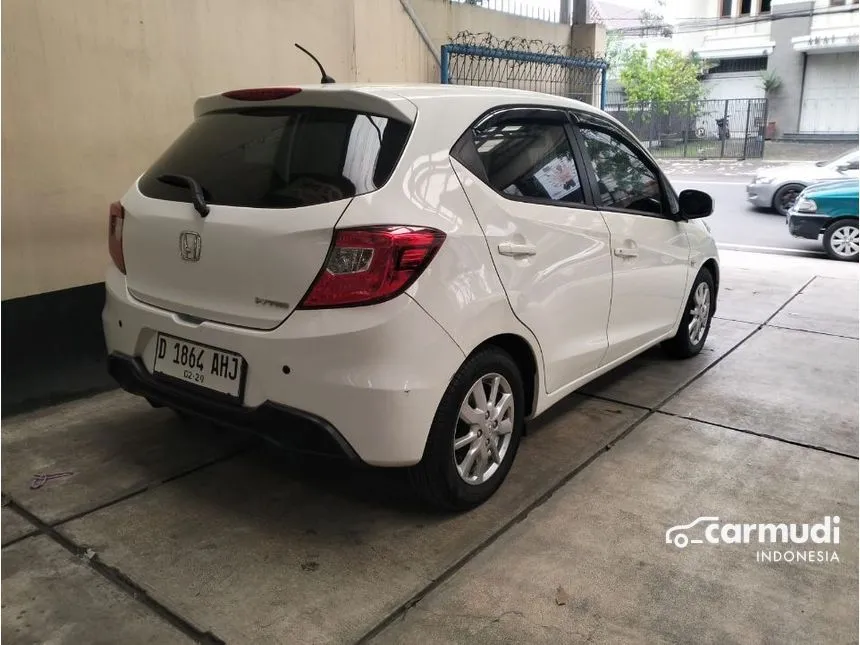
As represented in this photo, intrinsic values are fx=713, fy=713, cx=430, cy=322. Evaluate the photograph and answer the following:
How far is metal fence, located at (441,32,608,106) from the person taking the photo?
697 centimetres

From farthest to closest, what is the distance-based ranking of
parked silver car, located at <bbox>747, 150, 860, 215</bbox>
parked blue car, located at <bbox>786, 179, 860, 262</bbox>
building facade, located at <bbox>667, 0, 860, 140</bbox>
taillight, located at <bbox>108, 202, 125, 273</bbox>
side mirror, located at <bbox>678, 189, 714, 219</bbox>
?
building facade, located at <bbox>667, 0, 860, 140</bbox> < parked silver car, located at <bbox>747, 150, 860, 215</bbox> < parked blue car, located at <bbox>786, 179, 860, 262</bbox> < side mirror, located at <bbox>678, 189, 714, 219</bbox> < taillight, located at <bbox>108, 202, 125, 273</bbox>

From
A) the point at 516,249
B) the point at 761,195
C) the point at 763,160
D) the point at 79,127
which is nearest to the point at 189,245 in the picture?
the point at 516,249

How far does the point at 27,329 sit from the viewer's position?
3861mm

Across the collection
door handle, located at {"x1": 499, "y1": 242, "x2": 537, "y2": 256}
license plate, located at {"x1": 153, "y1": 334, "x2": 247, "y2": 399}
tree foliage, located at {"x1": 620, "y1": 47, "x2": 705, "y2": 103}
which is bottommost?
license plate, located at {"x1": 153, "y1": 334, "x2": 247, "y2": 399}

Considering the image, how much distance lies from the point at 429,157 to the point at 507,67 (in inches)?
210

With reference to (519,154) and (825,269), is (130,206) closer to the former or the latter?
(519,154)

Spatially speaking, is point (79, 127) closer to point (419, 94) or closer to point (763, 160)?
point (419, 94)

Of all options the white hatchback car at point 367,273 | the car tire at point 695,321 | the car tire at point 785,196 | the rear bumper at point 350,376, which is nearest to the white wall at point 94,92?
the white hatchback car at point 367,273

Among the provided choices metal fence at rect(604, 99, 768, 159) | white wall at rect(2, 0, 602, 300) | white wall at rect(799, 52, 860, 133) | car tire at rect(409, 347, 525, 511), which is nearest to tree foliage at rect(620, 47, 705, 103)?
metal fence at rect(604, 99, 768, 159)

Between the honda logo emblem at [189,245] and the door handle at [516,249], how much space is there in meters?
1.14

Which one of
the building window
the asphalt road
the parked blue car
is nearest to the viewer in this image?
the parked blue car

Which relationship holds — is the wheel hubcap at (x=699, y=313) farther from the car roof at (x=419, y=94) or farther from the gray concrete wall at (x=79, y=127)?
the gray concrete wall at (x=79, y=127)

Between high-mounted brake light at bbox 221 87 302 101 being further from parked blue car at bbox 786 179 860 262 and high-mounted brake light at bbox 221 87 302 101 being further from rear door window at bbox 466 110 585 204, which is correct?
parked blue car at bbox 786 179 860 262

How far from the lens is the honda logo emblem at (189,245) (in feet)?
8.62
